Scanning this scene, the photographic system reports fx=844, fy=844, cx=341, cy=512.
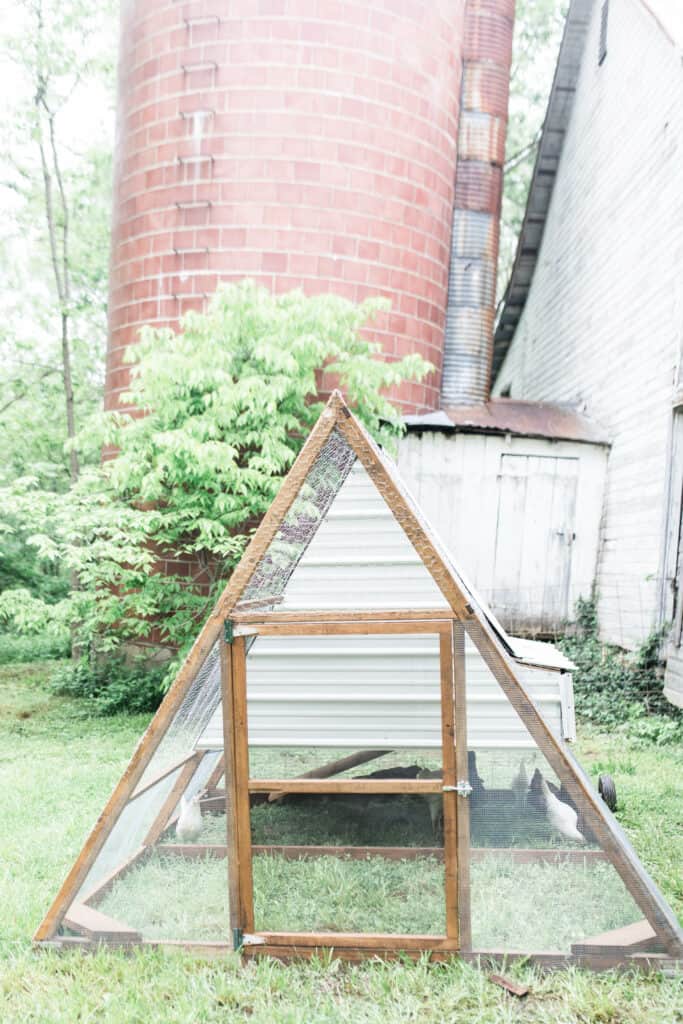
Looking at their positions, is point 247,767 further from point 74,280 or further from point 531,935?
point 74,280

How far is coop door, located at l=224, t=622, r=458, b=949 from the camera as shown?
3.14 m

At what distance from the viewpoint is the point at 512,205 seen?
21.2m

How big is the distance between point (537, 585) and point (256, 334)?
182 inches

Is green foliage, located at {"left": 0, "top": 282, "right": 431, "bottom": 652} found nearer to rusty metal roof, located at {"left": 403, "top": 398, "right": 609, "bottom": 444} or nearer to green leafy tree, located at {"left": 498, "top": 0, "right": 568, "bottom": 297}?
rusty metal roof, located at {"left": 403, "top": 398, "right": 609, "bottom": 444}

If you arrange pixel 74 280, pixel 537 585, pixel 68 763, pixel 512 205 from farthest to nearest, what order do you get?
pixel 512 205
pixel 74 280
pixel 537 585
pixel 68 763

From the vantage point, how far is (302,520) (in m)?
3.25

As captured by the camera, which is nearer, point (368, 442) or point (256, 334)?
point (368, 442)

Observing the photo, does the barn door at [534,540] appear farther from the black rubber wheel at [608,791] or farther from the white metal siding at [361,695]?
the white metal siding at [361,695]

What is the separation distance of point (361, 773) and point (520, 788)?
2.08ft

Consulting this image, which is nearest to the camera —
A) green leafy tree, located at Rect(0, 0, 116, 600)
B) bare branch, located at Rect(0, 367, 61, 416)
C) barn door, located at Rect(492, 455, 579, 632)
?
barn door, located at Rect(492, 455, 579, 632)

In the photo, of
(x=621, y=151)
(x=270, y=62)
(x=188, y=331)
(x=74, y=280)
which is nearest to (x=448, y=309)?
(x=621, y=151)

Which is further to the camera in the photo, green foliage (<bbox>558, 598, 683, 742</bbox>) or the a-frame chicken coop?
green foliage (<bbox>558, 598, 683, 742</bbox>)

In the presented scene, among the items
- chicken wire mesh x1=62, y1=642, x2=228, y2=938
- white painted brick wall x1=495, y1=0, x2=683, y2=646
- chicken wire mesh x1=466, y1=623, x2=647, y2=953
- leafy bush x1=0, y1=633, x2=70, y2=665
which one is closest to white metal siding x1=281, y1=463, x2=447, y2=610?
chicken wire mesh x1=466, y1=623, x2=647, y2=953

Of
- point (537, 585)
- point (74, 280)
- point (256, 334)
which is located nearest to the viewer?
point (256, 334)
